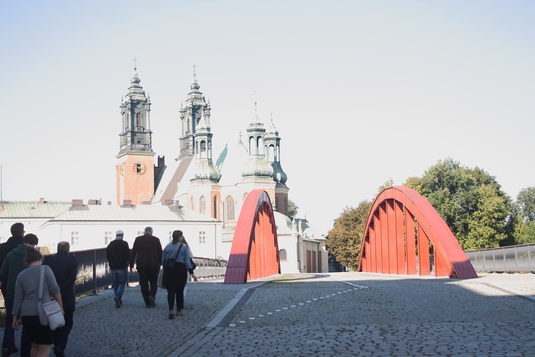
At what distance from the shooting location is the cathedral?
99125 millimetres

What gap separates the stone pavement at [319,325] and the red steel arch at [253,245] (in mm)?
5766

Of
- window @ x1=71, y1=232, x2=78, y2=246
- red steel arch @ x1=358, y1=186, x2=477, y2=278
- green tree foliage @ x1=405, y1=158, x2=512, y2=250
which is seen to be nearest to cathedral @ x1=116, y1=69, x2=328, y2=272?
window @ x1=71, y1=232, x2=78, y2=246

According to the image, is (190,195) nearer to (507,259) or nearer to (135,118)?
(135,118)

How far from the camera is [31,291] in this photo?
893 cm

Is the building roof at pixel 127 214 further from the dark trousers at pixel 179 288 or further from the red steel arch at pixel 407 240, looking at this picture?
the dark trousers at pixel 179 288

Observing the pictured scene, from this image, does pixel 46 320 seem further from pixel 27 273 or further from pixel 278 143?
pixel 278 143

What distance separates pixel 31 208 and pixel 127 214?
27020 mm

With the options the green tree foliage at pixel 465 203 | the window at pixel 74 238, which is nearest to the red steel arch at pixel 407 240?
the green tree foliage at pixel 465 203

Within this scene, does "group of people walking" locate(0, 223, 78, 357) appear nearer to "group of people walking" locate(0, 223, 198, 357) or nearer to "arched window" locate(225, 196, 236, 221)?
"group of people walking" locate(0, 223, 198, 357)

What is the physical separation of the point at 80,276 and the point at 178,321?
5352 millimetres

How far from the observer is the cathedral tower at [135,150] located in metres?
107

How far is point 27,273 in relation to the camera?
9016 mm

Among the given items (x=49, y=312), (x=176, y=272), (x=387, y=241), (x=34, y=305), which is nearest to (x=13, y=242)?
(x=34, y=305)

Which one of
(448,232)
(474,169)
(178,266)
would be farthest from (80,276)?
(474,169)
